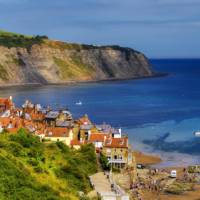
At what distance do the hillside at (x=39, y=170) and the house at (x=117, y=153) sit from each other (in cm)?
418

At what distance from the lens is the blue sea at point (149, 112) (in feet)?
234

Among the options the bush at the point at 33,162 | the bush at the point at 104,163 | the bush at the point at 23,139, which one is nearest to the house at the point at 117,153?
the bush at the point at 104,163

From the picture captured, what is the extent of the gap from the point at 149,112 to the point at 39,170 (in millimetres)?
81614

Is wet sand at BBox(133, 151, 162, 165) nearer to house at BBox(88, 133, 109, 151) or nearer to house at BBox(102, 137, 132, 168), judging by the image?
house at BBox(88, 133, 109, 151)

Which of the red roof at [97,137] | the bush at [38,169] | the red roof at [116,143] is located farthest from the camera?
the red roof at [97,137]

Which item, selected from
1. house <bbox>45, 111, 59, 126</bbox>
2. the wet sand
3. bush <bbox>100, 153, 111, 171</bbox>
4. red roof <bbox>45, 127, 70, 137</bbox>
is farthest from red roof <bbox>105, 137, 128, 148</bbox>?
the wet sand

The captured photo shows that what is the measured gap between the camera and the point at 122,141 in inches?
2061

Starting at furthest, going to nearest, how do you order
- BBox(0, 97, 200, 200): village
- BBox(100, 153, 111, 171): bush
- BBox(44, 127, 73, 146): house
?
BBox(44, 127, 73, 146): house < BBox(100, 153, 111, 171): bush < BBox(0, 97, 200, 200): village

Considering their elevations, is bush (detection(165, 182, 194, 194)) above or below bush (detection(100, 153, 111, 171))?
below

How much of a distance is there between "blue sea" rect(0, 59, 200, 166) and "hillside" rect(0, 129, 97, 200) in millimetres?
20709

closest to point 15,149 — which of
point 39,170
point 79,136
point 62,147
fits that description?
point 39,170

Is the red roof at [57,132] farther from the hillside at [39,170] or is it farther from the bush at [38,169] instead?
the bush at [38,169]

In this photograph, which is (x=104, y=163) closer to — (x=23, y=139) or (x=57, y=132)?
(x=57, y=132)

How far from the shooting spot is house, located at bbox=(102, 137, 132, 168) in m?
50.2
